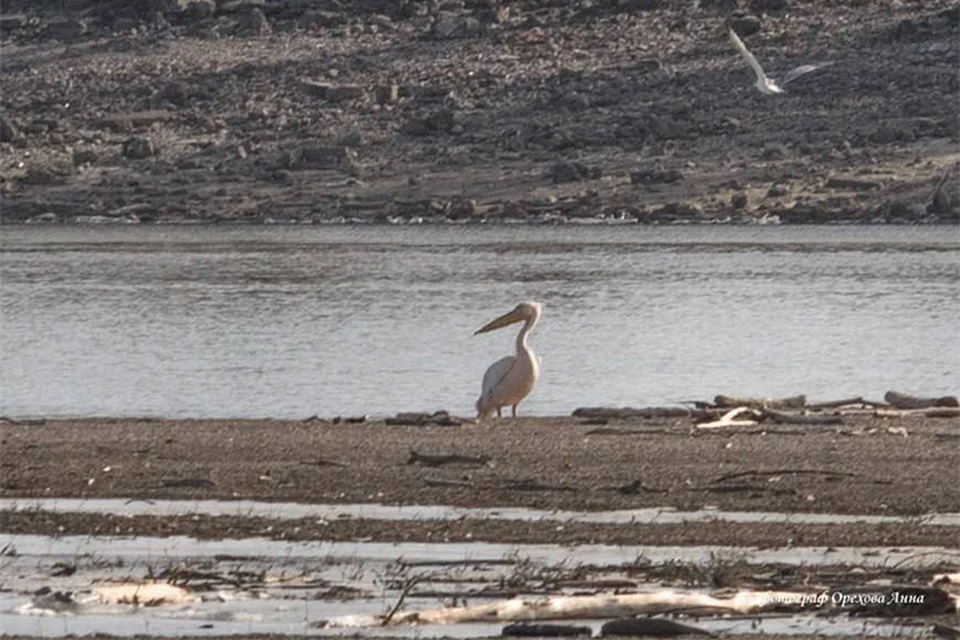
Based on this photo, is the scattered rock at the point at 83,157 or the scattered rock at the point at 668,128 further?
the scattered rock at the point at 83,157

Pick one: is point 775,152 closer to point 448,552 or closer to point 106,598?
point 448,552

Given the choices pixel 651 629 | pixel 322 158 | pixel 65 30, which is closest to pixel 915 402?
pixel 651 629

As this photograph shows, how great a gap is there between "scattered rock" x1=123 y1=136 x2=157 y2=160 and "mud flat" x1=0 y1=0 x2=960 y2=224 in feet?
0.17

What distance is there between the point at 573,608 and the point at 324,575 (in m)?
1.49

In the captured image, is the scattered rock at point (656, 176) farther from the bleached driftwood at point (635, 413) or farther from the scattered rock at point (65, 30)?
the bleached driftwood at point (635, 413)

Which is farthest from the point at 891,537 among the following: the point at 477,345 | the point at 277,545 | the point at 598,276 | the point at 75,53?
the point at 75,53

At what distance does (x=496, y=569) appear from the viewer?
34.6 feet

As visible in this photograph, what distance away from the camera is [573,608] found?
9352 millimetres

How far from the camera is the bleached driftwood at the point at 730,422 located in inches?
618

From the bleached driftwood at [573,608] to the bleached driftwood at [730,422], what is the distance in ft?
20.2

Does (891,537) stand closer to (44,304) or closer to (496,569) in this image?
(496,569)

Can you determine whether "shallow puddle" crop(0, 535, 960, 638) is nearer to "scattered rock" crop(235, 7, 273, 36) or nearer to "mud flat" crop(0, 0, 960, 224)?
"mud flat" crop(0, 0, 960, 224)

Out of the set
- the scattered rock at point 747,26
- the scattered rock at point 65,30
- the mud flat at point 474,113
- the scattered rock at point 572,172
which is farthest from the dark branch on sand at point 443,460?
the scattered rock at point 65,30

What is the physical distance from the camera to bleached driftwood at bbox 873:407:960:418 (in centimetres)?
1659
